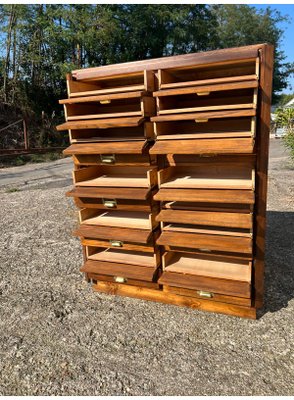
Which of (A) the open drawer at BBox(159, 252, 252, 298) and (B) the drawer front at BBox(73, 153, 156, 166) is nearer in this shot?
(A) the open drawer at BBox(159, 252, 252, 298)

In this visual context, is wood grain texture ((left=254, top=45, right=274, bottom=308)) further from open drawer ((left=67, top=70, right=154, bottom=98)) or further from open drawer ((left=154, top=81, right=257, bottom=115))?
open drawer ((left=67, top=70, right=154, bottom=98))

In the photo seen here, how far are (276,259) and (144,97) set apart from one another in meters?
2.93

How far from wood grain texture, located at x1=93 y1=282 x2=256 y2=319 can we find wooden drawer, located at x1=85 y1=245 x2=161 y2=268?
28 centimetres

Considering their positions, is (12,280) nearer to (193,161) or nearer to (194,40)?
(193,161)

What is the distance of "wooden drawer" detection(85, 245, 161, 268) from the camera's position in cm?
358

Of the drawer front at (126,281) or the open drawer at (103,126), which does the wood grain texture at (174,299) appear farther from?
the open drawer at (103,126)

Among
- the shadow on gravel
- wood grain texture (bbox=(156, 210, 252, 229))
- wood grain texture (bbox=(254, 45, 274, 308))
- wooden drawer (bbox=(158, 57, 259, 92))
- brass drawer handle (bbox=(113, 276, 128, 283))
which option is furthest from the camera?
brass drawer handle (bbox=(113, 276, 128, 283))

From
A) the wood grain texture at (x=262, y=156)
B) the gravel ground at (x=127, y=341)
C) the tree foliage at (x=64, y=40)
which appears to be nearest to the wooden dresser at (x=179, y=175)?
the wood grain texture at (x=262, y=156)

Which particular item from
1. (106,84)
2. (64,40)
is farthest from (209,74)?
(64,40)

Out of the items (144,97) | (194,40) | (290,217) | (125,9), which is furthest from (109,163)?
(194,40)

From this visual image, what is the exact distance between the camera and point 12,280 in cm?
416

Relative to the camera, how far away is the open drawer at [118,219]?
3445 mm

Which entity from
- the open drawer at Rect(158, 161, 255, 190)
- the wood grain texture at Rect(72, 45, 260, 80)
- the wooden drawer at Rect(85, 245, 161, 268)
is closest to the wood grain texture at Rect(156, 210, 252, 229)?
the open drawer at Rect(158, 161, 255, 190)

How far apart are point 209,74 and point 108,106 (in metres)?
1.32
